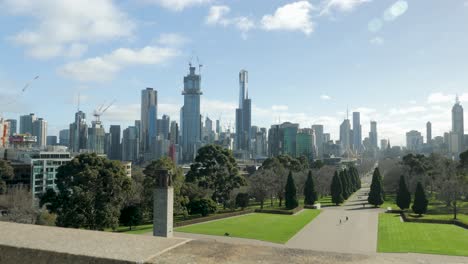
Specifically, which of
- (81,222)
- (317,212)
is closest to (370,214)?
(317,212)

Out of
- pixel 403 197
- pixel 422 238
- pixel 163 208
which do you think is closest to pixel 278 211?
pixel 403 197

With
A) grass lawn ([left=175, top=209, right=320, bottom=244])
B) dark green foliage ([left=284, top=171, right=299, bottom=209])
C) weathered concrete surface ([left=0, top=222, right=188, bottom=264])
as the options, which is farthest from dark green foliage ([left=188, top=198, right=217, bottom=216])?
weathered concrete surface ([left=0, top=222, right=188, bottom=264])

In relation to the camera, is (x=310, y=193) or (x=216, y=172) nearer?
(x=216, y=172)

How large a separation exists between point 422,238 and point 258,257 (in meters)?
41.8

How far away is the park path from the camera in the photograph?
3644cm

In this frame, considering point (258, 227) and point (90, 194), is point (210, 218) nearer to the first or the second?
point (258, 227)

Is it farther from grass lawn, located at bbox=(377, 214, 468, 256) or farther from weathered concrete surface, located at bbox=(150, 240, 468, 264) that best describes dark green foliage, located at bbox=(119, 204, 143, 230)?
weathered concrete surface, located at bbox=(150, 240, 468, 264)

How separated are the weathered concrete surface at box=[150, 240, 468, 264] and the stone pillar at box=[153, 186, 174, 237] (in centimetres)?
2675

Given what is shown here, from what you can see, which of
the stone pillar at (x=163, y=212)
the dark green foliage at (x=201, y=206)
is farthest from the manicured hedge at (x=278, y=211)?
the stone pillar at (x=163, y=212)

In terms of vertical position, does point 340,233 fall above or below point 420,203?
below

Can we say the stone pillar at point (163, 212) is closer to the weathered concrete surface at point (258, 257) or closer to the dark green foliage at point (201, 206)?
the dark green foliage at point (201, 206)

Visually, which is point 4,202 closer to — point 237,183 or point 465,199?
point 237,183

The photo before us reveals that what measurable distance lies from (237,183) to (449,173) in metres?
47.5

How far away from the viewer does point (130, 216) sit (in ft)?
150
